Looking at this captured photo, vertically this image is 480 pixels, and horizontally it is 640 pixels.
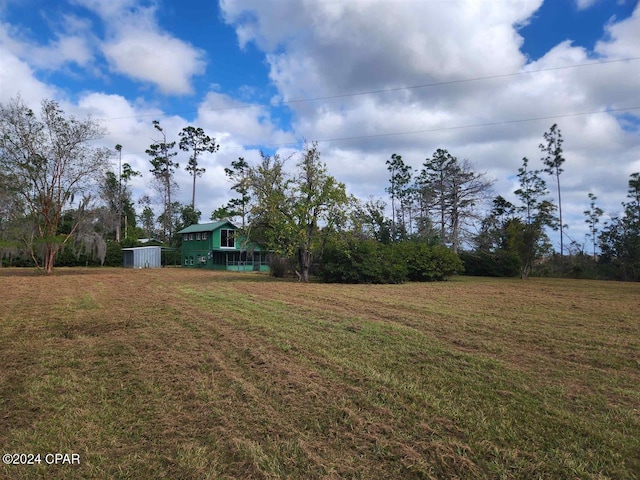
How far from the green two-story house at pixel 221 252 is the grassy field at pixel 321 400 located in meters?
31.1

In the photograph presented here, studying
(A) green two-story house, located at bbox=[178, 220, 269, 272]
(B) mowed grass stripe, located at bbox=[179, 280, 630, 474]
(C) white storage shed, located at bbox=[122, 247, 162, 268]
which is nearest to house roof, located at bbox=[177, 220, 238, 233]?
(A) green two-story house, located at bbox=[178, 220, 269, 272]

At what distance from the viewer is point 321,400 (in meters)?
3.53

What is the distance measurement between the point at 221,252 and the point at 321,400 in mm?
37125

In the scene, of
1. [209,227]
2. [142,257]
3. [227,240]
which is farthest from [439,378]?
[142,257]

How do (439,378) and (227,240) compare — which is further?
(227,240)

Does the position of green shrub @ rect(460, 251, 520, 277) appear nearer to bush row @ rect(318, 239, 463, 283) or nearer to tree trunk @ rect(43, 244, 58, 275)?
bush row @ rect(318, 239, 463, 283)

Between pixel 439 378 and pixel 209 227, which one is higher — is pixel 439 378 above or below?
below

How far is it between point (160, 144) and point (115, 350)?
49.8 metres

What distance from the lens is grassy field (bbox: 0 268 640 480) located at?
8.38 feet

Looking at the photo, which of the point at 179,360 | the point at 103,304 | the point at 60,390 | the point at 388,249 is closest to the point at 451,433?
the point at 179,360

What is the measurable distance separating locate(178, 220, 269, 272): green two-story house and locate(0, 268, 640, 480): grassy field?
31.1 metres

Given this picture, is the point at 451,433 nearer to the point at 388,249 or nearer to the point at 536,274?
the point at 388,249

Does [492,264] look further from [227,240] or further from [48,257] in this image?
[48,257]

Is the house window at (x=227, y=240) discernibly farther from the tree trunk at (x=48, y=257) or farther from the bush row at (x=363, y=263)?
the bush row at (x=363, y=263)
